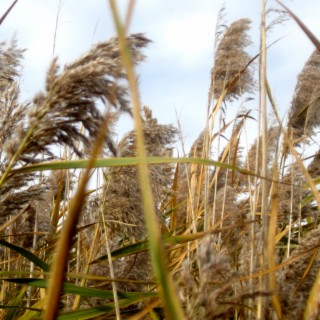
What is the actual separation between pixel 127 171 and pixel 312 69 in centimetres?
138

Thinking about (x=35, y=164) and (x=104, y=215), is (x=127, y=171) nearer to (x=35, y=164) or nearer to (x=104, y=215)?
(x=104, y=215)

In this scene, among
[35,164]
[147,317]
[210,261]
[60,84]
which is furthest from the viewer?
[147,317]

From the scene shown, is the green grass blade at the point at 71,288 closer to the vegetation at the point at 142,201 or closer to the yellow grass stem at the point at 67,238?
the vegetation at the point at 142,201

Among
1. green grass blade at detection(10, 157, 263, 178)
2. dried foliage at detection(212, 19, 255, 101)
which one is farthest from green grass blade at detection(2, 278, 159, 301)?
dried foliage at detection(212, 19, 255, 101)

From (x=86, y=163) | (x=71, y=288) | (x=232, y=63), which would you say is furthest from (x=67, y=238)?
(x=232, y=63)

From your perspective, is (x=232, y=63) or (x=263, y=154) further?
(x=232, y=63)

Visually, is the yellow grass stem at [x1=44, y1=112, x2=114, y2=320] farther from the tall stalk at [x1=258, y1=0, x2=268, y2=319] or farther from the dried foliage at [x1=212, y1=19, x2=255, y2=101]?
the dried foliage at [x1=212, y1=19, x2=255, y2=101]

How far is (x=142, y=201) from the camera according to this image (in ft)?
4.71

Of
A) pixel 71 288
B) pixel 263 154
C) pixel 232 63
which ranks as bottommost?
pixel 71 288

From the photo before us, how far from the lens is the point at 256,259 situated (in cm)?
166

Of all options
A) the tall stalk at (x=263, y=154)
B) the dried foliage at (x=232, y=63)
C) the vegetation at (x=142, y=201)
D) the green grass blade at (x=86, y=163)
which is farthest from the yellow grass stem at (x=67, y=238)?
the dried foliage at (x=232, y=63)

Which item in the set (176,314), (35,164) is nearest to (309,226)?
(35,164)

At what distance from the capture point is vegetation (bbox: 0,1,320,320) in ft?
2.66

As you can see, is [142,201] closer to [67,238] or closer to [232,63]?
[67,238]
